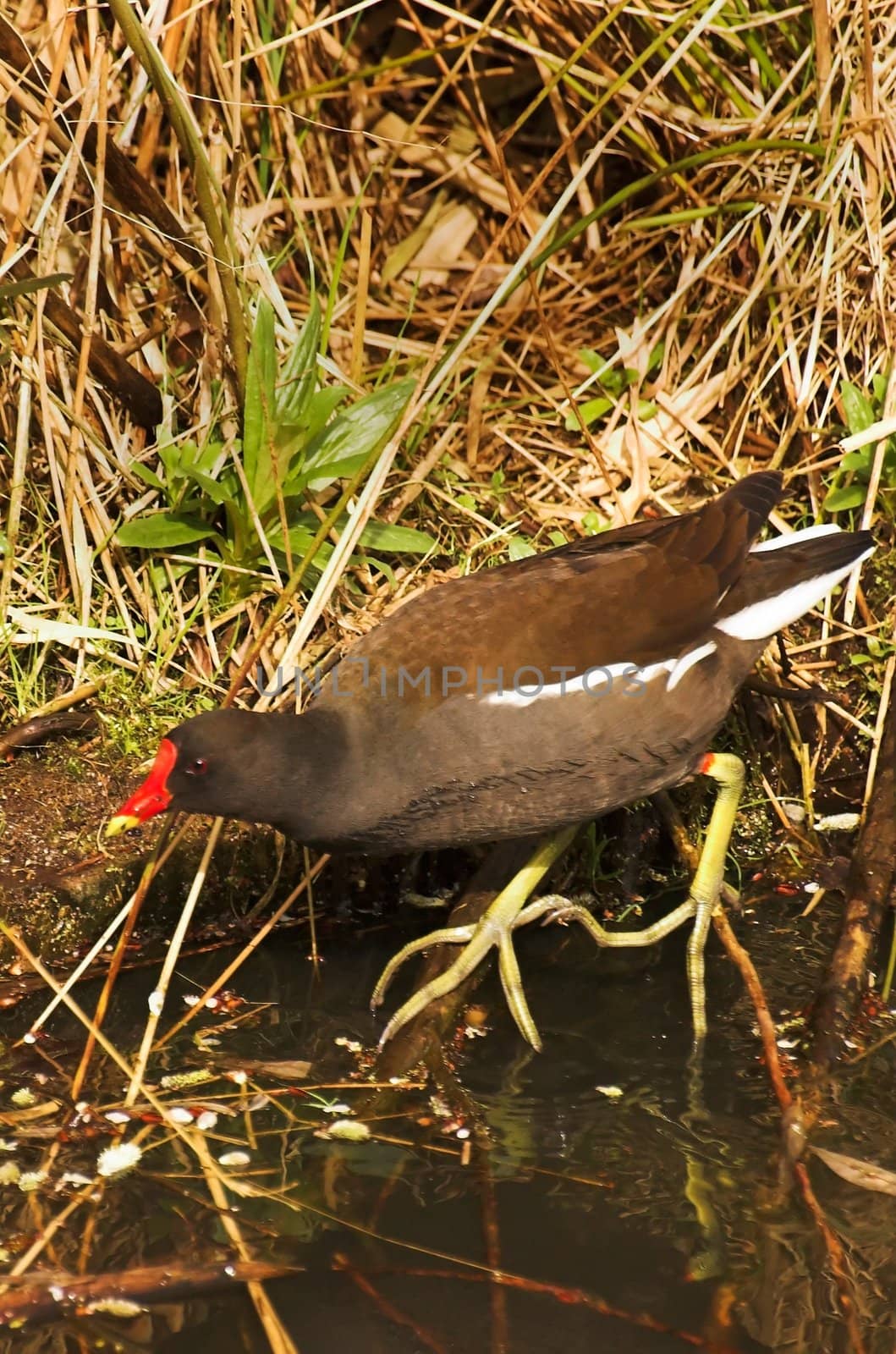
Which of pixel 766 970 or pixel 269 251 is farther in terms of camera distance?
pixel 269 251

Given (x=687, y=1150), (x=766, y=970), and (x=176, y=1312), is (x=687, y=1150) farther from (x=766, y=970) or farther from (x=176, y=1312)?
(x=176, y=1312)

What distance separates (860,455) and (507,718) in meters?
1.46

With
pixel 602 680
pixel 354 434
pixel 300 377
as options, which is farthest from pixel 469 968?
pixel 300 377

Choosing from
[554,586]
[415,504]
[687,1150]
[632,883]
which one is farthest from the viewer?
[415,504]

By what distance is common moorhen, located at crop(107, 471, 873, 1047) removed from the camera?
2594 mm

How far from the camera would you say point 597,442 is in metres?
3.94

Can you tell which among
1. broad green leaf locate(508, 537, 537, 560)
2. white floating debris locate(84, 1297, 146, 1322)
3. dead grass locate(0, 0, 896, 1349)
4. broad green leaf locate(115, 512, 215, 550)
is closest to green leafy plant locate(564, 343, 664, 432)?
dead grass locate(0, 0, 896, 1349)

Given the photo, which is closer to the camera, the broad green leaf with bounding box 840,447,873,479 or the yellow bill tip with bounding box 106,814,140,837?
the yellow bill tip with bounding box 106,814,140,837

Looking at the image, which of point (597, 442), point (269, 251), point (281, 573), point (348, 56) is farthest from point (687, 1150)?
point (348, 56)

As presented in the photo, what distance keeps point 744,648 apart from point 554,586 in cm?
46

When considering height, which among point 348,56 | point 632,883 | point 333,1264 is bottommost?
point 632,883

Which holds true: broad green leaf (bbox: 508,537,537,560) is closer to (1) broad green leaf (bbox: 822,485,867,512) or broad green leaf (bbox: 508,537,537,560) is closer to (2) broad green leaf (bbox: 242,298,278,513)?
(2) broad green leaf (bbox: 242,298,278,513)

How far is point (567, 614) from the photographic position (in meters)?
2.68

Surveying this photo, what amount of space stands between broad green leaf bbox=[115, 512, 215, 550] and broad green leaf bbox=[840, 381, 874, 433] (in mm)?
1674
